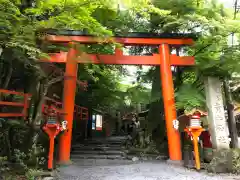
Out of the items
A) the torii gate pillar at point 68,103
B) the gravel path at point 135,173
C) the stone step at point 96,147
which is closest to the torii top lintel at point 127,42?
the torii gate pillar at point 68,103

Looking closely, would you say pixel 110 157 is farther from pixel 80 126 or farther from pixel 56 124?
pixel 80 126

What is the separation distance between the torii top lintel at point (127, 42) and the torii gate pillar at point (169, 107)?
0.29m

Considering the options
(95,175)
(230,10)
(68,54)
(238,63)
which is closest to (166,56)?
(238,63)

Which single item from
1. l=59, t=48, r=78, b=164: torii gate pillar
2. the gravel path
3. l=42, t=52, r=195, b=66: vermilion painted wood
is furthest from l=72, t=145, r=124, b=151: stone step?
l=42, t=52, r=195, b=66: vermilion painted wood

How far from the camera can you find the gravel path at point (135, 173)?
675cm

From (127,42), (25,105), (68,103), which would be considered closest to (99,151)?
(68,103)

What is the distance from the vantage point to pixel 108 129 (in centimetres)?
1912

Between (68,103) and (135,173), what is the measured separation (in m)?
3.78

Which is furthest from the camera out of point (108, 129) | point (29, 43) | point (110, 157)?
point (108, 129)

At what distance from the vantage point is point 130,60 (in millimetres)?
9391

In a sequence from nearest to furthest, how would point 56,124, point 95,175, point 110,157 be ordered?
point 95,175, point 56,124, point 110,157

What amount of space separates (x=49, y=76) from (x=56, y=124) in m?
1.95

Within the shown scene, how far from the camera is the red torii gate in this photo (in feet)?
28.3

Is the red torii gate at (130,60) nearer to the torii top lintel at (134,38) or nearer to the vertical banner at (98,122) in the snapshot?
the torii top lintel at (134,38)
